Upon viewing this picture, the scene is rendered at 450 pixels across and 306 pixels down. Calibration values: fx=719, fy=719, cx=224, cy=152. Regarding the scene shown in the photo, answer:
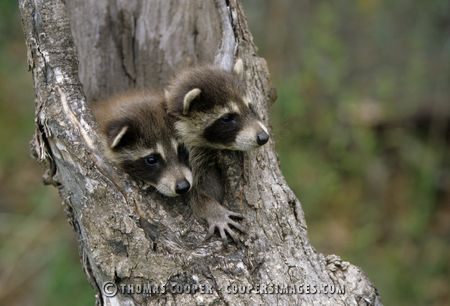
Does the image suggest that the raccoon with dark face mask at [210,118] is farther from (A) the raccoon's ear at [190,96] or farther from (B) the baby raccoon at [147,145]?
(B) the baby raccoon at [147,145]

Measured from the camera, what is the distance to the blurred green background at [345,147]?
7.50 meters

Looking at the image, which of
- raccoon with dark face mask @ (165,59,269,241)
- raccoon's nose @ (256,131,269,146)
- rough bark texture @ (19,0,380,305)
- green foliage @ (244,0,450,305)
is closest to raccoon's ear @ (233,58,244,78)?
raccoon with dark face mask @ (165,59,269,241)

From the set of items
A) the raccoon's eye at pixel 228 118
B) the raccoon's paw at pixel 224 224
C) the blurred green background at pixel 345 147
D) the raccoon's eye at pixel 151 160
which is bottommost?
the blurred green background at pixel 345 147

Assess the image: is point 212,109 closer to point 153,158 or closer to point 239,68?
point 239,68

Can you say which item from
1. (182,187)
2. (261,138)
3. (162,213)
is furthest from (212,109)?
(162,213)

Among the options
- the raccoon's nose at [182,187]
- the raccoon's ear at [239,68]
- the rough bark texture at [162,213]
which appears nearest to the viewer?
the rough bark texture at [162,213]

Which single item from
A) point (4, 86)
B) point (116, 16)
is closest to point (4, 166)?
point (4, 86)

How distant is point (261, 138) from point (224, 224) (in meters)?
0.66

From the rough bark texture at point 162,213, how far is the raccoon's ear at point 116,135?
187 mm

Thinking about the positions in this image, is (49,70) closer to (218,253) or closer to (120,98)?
(120,98)

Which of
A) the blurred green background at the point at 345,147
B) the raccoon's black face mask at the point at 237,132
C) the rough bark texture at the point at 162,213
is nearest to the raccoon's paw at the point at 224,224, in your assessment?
the rough bark texture at the point at 162,213

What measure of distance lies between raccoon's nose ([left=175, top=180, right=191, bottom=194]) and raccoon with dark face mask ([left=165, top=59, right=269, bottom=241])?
0.55ft

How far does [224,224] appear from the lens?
429 centimetres

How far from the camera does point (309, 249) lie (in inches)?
175
